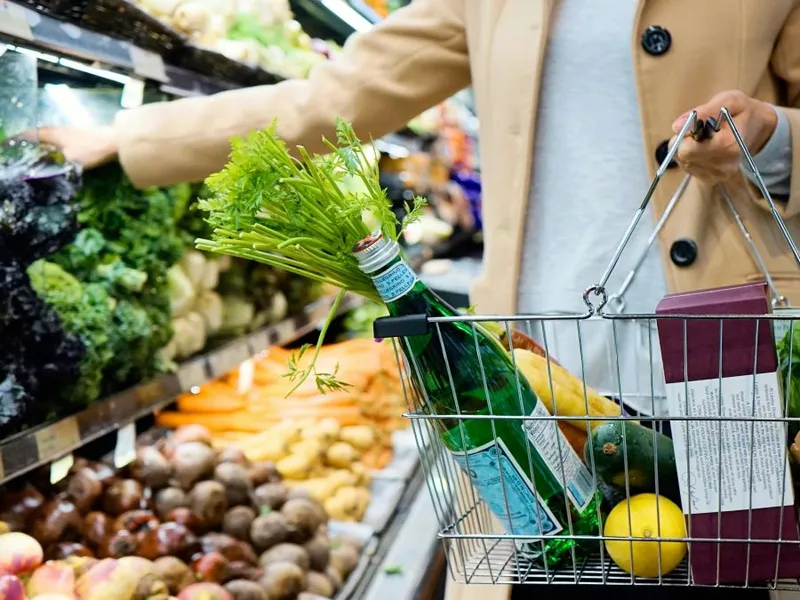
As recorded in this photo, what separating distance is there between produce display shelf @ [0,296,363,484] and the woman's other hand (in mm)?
442

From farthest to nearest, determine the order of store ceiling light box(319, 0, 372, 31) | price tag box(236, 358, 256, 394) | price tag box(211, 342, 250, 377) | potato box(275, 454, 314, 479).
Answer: store ceiling light box(319, 0, 372, 31) → price tag box(236, 358, 256, 394) → potato box(275, 454, 314, 479) → price tag box(211, 342, 250, 377)

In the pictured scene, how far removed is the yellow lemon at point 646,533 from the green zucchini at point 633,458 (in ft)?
0.06

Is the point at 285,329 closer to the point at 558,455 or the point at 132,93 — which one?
the point at 132,93

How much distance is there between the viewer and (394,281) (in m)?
0.76

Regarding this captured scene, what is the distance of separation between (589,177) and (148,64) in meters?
0.94

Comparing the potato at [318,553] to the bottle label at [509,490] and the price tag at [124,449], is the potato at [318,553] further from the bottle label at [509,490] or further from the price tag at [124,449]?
the bottle label at [509,490]

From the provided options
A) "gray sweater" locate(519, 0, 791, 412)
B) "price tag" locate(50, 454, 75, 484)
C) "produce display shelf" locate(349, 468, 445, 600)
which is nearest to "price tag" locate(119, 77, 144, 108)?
"price tag" locate(50, 454, 75, 484)

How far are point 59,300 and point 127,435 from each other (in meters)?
0.40

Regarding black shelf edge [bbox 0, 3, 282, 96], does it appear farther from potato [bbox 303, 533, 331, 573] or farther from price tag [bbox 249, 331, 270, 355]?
potato [bbox 303, 533, 331, 573]

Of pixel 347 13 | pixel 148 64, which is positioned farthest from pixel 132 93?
pixel 347 13

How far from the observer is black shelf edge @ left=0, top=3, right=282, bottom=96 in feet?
4.45

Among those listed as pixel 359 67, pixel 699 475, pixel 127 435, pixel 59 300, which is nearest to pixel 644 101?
pixel 359 67

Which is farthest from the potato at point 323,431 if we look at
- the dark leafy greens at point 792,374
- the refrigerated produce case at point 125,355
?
the dark leafy greens at point 792,374

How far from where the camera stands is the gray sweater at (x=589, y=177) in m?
1.33
